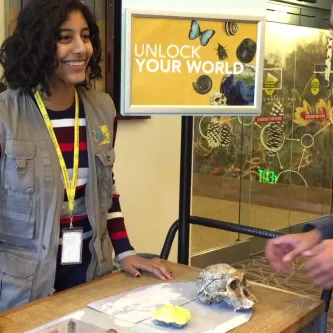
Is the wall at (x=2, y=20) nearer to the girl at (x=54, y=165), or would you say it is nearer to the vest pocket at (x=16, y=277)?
the girl at (x=54, y=165)

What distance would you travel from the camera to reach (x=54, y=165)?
5.70ft

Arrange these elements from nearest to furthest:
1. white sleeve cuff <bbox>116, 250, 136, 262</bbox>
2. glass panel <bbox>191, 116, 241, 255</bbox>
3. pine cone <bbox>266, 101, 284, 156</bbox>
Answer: white sleeve cuff <bbox>116, 250, 136, 262</bbox>, glass panel <bbox>191, 116, 241, 255</bbox>, pine cone <bbox>266, 101, 284, 156</bbox>

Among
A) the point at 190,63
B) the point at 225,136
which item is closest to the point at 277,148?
the point at 225,136

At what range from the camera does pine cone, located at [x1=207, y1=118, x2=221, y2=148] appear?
179 inches

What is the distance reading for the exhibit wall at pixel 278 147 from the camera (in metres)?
4.65

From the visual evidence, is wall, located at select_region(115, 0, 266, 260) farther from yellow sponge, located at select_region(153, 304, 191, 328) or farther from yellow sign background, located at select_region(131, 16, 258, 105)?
yellow sponge, located at select_region(153, 304, 191, 328)

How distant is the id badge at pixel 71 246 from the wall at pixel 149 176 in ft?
5.06

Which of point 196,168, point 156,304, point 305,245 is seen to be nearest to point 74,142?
point 156,304

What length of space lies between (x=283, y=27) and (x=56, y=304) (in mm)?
4045

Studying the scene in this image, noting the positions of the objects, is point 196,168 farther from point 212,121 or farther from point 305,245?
point 305,245

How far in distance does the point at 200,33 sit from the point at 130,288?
0.91 meters

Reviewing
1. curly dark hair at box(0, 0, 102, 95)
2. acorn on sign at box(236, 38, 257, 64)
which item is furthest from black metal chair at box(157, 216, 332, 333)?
curly dark hair at box(0, 0, 102, 95)

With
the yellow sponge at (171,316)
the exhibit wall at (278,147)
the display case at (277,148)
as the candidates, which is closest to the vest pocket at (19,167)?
the yellow sponge at (171,316)

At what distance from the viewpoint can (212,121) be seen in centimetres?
455
